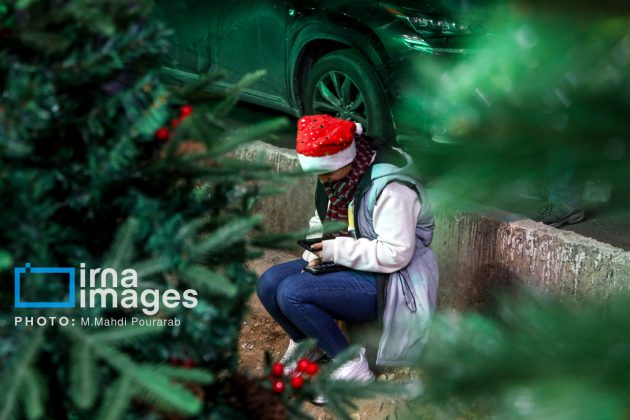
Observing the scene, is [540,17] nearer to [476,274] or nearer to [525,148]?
[525,148]

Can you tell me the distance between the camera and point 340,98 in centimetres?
586

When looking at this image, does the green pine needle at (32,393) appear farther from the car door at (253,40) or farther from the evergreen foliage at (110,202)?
the car door at (253,40)

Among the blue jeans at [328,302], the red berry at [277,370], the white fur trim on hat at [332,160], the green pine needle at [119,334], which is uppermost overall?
the white fur trim on hat at [332,160]

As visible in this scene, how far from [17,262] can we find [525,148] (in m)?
0.96

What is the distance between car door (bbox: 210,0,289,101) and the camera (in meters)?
6.38

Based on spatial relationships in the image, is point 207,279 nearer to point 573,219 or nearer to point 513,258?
point 513,258

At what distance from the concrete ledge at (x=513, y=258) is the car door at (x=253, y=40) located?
300 centimetres

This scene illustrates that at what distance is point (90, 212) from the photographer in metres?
1.48

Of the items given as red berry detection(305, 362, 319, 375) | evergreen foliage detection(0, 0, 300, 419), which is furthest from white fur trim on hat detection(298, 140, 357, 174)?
evergreen foliage detection(0, 0, 300, 419)

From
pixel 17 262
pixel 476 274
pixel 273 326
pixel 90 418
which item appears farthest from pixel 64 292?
pixel 273 326

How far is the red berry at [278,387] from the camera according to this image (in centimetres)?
179

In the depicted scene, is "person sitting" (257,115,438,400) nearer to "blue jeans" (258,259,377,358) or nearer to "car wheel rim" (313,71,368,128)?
"blue jeans" (258,259,377,358)

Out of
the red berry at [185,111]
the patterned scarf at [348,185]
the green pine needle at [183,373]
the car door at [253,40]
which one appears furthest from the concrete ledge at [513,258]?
the car door at [253,40]

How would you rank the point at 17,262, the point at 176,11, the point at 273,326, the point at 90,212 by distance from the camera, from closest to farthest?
1. the point at 17,262
2. the point at 90,212
3. the point at 273,326
4. the point at 176,11
